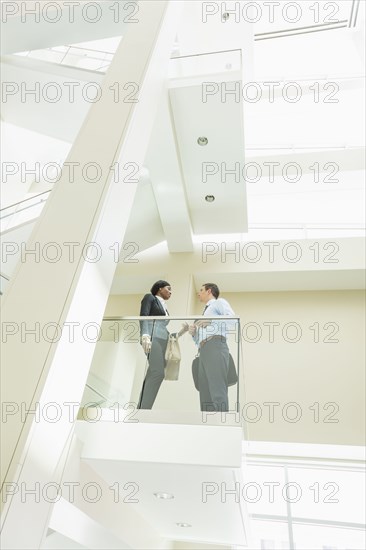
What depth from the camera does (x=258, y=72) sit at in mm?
9602

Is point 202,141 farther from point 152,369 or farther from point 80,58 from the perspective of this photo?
point 152,369

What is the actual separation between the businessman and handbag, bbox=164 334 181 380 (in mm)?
209

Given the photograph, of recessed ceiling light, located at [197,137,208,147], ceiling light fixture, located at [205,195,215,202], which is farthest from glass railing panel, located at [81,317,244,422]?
ceiling light fixture, located at [205,195,215,202]

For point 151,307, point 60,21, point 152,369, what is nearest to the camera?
point 152,369

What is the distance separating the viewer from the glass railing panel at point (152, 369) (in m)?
4.09

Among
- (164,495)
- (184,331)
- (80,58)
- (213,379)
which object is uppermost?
(80,58)

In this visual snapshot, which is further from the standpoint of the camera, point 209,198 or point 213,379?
point 209,198

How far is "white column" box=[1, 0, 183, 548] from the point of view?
144 cm

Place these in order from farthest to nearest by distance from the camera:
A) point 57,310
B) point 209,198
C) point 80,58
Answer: point 209,198, point 80,58, point 57,310

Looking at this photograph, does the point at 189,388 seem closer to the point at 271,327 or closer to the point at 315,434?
the point at 315,434

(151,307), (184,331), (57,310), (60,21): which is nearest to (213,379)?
(184,331)

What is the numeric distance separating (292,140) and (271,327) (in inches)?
185

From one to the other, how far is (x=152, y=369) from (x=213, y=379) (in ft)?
2.07

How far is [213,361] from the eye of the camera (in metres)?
4.14
